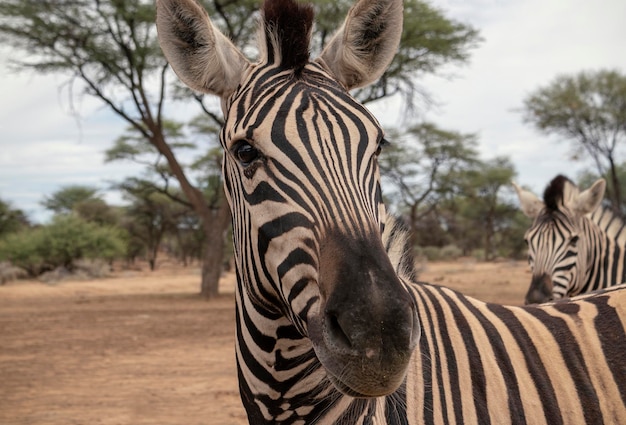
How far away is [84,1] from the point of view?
1645 centimetres

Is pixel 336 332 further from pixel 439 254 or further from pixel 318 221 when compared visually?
pixel 439 254

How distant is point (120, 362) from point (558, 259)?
6792 millimetres

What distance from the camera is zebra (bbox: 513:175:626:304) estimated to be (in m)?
6.17

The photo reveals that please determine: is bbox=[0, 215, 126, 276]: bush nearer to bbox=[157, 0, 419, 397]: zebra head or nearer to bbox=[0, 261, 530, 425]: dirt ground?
bbox=[0, 261, 530, 425]: dirt ground

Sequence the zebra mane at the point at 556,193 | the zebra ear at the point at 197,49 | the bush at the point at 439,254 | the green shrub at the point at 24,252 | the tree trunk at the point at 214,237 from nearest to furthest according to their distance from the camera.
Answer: the zebra ear at the point at 197,49 < the zebra mane at the point at 556,193 < the tree trunk at the point at 214,237 < the green shrub at the point at 24,252 < the bush at the point at 439,254

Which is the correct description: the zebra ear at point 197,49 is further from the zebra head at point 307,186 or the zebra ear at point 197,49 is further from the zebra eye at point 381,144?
the zebra eye at point 381,144

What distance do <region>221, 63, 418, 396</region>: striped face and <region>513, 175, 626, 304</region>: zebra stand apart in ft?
16.4

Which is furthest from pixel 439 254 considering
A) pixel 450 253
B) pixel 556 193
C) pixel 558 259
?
pixel 558 259

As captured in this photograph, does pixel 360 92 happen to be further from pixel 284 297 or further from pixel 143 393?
pixel 284 297

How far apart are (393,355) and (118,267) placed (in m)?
42.3

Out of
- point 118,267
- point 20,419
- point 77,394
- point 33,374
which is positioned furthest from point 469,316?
point 118,267

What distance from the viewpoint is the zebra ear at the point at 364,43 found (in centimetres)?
211

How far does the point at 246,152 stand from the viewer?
70.2 inches

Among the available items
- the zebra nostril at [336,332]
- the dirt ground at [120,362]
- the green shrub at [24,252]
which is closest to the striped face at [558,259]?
the dirt ground at [120,362]
